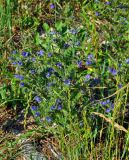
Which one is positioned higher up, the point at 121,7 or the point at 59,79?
the point at 121,7

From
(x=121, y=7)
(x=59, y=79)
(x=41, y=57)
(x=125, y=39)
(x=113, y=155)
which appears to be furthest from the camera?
(x=121, y=7)

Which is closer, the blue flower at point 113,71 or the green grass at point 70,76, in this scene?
the green grass at point 70,76

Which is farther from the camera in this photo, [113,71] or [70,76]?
[113,71]

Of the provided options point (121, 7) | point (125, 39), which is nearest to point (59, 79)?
point (125, 39)

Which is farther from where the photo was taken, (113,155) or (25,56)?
(25,56)

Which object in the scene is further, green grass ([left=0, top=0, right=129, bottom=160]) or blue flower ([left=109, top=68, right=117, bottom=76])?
blue flower ([left=109, top=68, right=117, bottom=76])

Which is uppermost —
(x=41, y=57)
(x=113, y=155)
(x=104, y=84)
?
(x=41, y=57)

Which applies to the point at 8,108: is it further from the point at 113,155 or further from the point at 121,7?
the point at 121,7

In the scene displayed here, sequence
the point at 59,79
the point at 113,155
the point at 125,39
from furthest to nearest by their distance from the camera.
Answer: the point at 125,39 < the point at 59,79 < the point at 113,155
